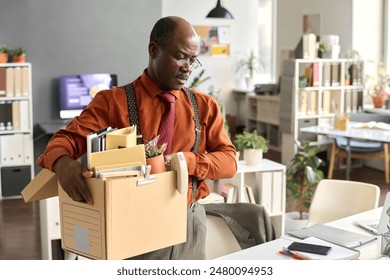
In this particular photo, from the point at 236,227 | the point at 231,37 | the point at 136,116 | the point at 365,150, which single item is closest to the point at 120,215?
the point at 136,116

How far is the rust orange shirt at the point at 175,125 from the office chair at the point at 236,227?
1049 millimetres

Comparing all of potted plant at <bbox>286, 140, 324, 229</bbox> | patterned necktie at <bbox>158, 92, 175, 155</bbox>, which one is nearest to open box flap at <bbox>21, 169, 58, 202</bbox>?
patterned necktie at <bbox>158, 92, 175, 155</bbox>

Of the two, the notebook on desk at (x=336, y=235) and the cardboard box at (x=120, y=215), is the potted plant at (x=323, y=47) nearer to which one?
the notebook on desk at (x=336, y=235)

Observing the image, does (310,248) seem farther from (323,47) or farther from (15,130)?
(323,47)

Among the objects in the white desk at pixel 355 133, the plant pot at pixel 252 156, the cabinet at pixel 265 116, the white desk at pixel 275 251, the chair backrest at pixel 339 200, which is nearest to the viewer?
the white desk at pixel 275 251

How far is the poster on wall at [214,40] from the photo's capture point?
1060 centimetres

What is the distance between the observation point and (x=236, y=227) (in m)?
3.09

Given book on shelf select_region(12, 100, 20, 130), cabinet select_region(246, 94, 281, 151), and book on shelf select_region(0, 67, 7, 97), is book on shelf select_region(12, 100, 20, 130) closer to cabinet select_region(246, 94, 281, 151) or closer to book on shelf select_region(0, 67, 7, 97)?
book on shelf select_region(0, 67, 7, 97)

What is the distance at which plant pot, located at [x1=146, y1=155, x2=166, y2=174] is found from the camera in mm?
1714

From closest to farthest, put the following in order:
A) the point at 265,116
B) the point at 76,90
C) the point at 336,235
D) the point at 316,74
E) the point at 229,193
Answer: the point at 336,235
the point at 229,193
the point at 76,90
the point at 316,74
the point at 265,116

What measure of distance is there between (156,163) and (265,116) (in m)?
8.22

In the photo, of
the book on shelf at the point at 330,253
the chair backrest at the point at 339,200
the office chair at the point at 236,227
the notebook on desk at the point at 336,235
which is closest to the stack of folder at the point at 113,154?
the book on shelf at the point at 330,253

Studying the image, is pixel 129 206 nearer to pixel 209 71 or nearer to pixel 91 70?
pixel 91 70
